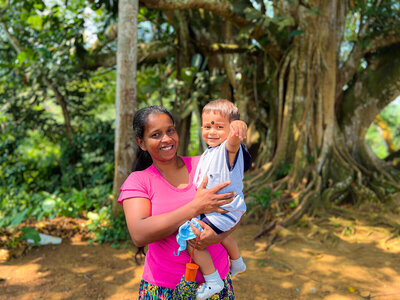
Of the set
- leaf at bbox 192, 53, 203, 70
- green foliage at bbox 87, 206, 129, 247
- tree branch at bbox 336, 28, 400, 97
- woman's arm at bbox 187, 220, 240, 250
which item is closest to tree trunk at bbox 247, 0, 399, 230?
tree branch at bbox 336, 28, 400, 97

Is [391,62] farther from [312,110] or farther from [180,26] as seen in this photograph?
[180,26]

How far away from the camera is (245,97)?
7.49m

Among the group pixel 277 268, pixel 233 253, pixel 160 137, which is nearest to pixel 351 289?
pixel 277 268

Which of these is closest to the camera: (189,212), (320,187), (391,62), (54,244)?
(189,212)

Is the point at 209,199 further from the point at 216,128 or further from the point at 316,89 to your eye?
the point at 316,89

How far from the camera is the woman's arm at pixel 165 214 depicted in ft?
4.49

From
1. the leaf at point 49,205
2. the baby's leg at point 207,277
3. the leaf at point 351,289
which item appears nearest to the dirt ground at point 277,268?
the leaf at point 351,289

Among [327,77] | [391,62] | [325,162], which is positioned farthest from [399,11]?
[325,162]

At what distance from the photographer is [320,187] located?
5566 millimetres

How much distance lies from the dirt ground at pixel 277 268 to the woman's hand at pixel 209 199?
2.15m

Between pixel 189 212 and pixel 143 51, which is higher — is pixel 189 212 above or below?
below

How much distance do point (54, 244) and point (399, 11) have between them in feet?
24.8

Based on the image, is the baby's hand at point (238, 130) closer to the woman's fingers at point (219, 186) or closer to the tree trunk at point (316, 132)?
the woman's fingers at point (219, 186)

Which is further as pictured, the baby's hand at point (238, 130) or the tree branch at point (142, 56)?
the tree branch at point (142, 56)
